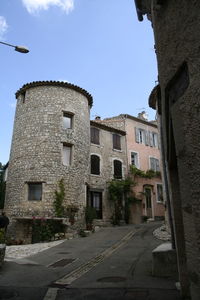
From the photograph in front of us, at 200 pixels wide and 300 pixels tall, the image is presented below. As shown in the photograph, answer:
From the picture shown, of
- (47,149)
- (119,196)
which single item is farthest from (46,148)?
(119,196)

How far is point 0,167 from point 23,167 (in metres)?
10.9

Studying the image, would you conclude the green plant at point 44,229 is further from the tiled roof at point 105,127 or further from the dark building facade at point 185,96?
the dark building facade at point 185,96

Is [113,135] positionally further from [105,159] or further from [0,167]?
[0,167]

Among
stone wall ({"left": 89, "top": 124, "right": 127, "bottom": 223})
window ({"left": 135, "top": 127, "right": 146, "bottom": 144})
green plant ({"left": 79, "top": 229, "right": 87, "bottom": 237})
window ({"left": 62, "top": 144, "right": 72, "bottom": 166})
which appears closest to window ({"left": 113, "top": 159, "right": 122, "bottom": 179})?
stone wall ({"left": 89, "top": 124, "right": 127, "bottom": 223})

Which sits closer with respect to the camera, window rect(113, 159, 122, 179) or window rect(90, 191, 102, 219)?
window rect(90, 191, 102, 219)

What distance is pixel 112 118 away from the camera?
24.9 metres

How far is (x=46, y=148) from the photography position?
16344 millimetres

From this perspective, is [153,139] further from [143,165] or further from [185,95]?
[185,95]

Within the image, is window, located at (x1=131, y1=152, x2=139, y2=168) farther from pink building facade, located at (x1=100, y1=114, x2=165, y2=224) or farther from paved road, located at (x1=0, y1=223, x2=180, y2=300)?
paved road, located at (x1=0, y1=223, x2=180, y2=300)

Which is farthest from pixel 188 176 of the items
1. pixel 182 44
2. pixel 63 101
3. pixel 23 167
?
pixel 63 101

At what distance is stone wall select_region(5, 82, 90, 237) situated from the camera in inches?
612

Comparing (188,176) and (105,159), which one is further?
(105,159)

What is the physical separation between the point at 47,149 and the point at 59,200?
330 centimetres

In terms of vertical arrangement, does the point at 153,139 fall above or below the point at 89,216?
above
